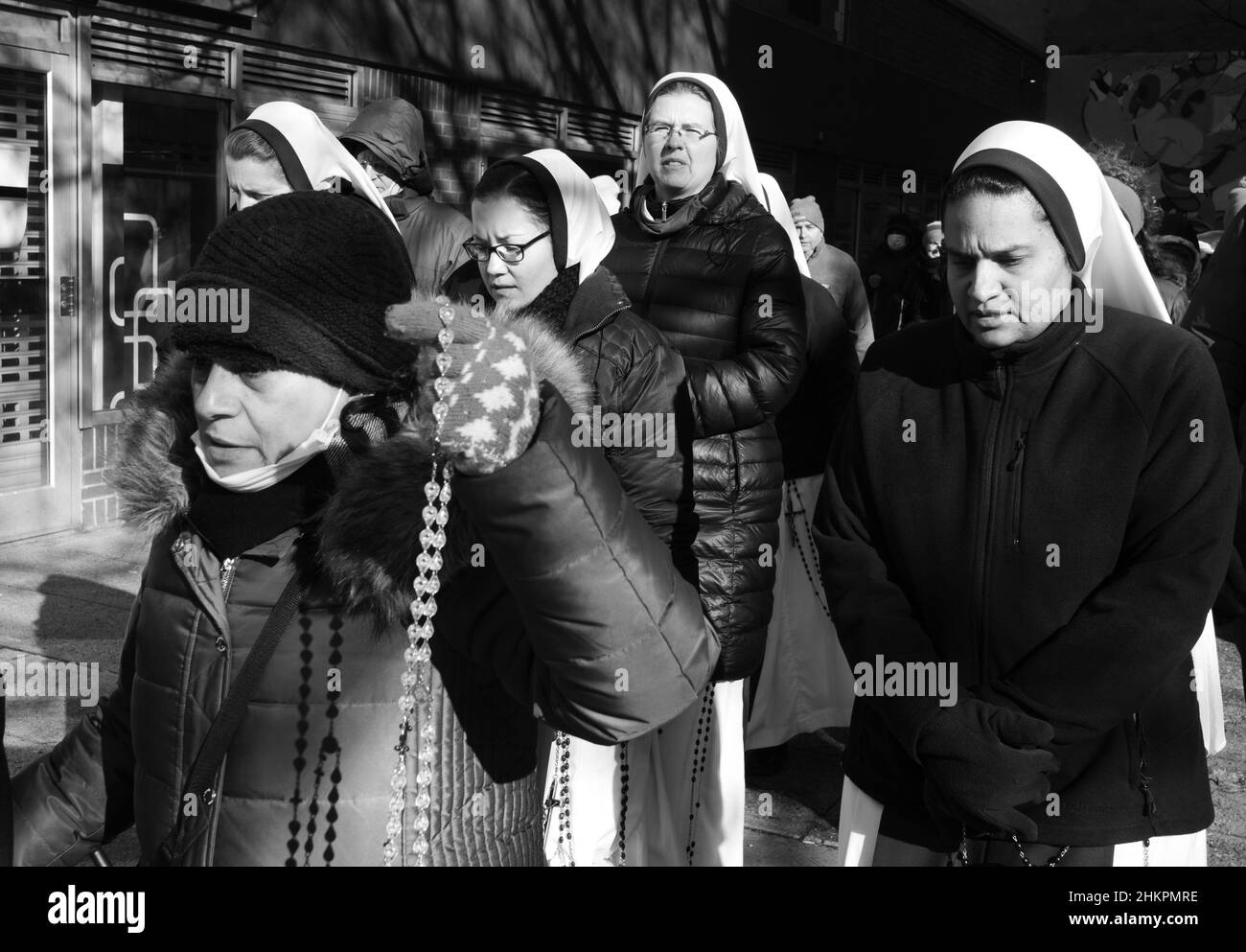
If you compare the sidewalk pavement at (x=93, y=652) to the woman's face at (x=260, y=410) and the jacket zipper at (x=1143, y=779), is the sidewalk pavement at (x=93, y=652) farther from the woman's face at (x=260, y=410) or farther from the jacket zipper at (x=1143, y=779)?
the woman's face at (x=260, y=410)

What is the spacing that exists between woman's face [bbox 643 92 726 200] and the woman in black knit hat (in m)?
2.44

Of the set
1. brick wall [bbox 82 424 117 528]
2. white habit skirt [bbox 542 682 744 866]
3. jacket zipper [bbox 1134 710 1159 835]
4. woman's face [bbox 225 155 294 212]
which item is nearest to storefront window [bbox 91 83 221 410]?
brick wall [bbox 82 424 117 528]

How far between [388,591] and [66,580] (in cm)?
614

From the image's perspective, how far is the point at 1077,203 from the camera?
2.59 meters

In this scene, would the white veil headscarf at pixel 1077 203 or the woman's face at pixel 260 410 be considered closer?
the woman's face at pixel 260 410

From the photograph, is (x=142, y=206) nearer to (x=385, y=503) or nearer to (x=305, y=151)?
(x=305, y=151)

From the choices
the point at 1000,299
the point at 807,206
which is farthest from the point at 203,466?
the point at 807,206

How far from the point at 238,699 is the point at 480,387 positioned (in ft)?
2.08

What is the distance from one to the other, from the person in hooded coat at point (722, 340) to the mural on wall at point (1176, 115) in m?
15.7

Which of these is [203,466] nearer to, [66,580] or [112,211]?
[66,580]

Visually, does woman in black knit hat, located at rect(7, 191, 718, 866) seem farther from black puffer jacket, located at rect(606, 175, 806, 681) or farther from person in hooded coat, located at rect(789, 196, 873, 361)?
person in hooded coat, located at rect(789, 196, 873, 361)

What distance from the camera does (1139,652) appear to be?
249 cm

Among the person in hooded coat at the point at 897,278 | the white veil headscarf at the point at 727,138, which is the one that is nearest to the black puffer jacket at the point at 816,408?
the white veil headscarf at the point at 727,138

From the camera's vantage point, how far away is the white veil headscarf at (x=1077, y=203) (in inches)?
101
